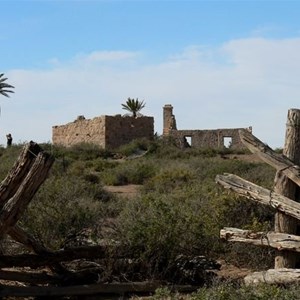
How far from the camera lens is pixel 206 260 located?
9.17m

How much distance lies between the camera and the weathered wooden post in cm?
821

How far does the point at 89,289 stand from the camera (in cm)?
806

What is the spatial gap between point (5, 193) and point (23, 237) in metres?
0.89

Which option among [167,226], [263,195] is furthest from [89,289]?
[263,195]

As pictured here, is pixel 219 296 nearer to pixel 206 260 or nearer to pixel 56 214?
pixel 206 260

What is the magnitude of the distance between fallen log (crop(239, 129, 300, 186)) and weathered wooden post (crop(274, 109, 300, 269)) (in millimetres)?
106

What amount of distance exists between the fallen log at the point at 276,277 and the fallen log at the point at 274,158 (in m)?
1.05

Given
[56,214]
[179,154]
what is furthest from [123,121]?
[56,214]

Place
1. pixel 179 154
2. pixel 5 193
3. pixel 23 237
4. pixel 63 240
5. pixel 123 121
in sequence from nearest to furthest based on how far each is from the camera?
pixel 5 193 < pixel 23 237 < pixel 63 240 < pixel 179 154 < pixel 123 121

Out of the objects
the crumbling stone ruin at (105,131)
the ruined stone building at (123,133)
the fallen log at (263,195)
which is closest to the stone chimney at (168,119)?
the ruined stone building at (123,133)

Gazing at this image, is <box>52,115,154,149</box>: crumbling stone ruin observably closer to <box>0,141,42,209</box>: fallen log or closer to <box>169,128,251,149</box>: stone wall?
<box>169,128,251,149</box>: stone wall

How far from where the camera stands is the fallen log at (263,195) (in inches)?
317

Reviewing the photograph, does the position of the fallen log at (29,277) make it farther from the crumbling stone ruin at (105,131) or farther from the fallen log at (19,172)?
the crumbling stone ruin at (105,131)

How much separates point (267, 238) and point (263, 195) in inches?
20.9
